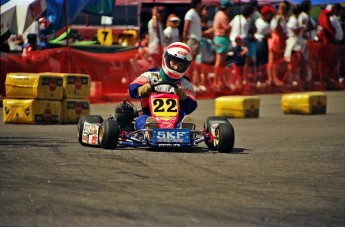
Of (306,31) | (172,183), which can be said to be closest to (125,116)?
(172,183)

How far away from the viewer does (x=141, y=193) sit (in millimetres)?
7645

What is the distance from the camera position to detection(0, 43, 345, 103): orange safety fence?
17.4 meters

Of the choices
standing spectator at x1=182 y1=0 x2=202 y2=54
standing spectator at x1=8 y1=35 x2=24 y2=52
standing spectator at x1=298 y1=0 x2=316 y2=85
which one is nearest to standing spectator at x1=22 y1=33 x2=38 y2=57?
standing spectator at x1=8 y1=35 x2=24 y2=52

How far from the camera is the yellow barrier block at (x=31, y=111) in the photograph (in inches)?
566

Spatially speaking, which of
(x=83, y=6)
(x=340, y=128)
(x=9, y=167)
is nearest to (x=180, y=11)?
(x=83, y=6)

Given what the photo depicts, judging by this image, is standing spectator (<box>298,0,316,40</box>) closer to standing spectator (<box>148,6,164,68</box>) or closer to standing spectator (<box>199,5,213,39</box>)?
standing spectator (<box>199,5,213,39</box>)

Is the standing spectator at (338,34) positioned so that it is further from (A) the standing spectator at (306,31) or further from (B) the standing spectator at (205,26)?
(B) the standing spectator at (205,26)

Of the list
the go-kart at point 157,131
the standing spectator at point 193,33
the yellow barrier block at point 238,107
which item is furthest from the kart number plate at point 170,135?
the standing spectator at point 193,33

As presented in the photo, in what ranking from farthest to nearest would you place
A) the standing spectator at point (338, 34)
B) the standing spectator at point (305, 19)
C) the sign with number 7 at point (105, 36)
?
the sign with number 7 at point (105, 36), the standing spectator at point (338, 34), the standing spectator at point (305, 19)

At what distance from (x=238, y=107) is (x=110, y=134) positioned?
230 inches

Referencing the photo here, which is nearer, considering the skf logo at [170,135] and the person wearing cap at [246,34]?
the skf logo at [170,135]

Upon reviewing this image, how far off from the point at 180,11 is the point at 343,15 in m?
4.02

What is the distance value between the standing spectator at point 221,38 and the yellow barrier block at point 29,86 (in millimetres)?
5994

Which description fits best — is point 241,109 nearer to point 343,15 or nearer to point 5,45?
point 5,45
